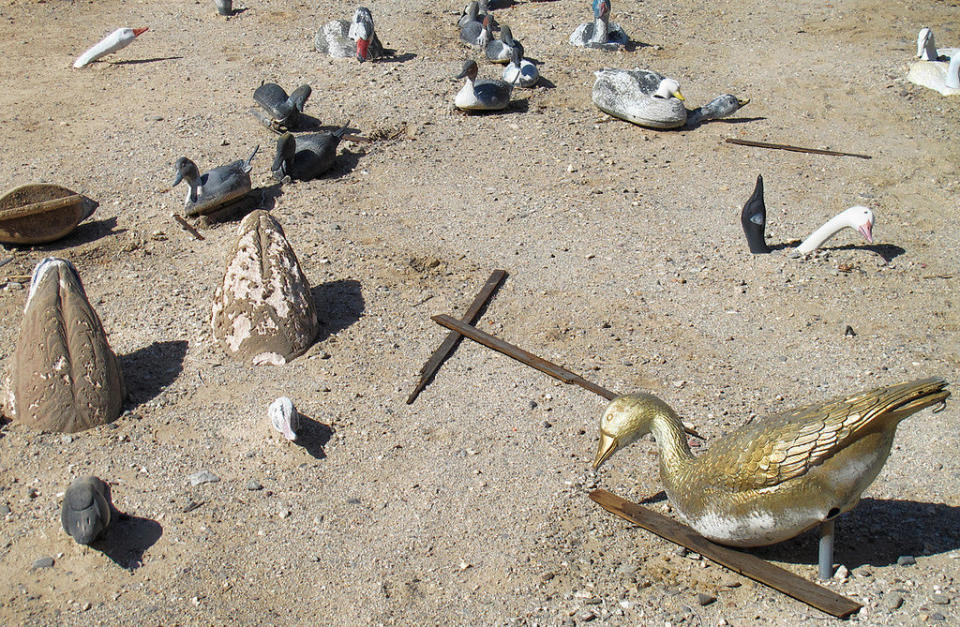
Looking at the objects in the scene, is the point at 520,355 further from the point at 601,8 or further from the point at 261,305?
the point at 601,8

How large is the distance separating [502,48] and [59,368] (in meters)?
7.17

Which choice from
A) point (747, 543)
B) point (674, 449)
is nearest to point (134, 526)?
point (674, 449)

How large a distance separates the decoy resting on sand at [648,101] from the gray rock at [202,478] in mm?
6298

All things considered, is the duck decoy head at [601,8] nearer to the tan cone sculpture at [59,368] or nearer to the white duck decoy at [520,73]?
the white duck decoy at [520,73]

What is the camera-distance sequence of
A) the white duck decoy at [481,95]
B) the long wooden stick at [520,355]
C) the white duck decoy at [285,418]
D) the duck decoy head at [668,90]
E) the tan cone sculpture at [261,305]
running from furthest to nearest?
the white duck decoy at [481,95]
the duck decoy head at [668,90]
the tan cone sculpture at [261,305]
the long wooden stick at [520,355]
the white duck decoy at [285,418]

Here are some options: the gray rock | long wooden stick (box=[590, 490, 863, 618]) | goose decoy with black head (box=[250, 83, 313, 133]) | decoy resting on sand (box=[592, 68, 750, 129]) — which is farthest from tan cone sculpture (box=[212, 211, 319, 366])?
decoy resting on sand (box=[592, 68, 750, 129])

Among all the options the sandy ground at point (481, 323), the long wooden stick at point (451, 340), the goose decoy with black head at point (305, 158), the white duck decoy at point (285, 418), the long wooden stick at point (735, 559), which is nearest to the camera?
the long wooden stick at point (735, 559)

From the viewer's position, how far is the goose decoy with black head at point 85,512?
13.8 ft

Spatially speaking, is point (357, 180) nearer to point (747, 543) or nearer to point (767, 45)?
point (747, 543)

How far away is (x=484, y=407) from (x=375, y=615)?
1.70m

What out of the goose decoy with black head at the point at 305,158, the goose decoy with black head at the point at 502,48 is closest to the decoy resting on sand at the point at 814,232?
the goose decoy with black head at the point at 305,158

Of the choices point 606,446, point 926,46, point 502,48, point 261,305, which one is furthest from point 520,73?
point 606,446

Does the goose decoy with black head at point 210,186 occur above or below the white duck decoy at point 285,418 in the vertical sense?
above

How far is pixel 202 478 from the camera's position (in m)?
4.88
